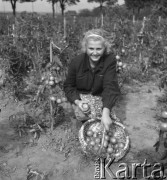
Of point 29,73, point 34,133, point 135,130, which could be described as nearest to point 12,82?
point 29,73

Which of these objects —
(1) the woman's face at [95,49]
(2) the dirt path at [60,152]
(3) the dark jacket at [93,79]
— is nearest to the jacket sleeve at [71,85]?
(3) the dark jacket at [93,79]

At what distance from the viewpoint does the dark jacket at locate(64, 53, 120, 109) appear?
6.65 feet

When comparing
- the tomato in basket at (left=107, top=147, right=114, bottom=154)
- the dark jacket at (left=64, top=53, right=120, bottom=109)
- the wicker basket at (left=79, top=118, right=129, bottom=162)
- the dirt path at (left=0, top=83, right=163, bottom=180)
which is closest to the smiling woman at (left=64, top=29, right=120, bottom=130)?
the dark jacket at (left=64, top=53, right=120, bottom=109)

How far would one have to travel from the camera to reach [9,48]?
3.63 metres

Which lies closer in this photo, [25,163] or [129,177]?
[129,177]

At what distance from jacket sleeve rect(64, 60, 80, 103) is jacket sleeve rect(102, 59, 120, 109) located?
0.94ft

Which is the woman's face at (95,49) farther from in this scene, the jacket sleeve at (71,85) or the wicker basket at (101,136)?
the wicker basket at (101,136)

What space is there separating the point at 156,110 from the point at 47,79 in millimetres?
1554

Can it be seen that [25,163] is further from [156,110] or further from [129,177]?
[156,110]

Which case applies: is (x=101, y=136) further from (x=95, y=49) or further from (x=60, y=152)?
(x=95, y=49)

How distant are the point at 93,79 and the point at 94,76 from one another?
0.12 feet

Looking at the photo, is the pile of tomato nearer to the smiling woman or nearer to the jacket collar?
the smiling woman

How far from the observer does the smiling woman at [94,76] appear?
6.38 ft

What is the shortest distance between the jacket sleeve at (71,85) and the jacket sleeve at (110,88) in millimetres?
288
